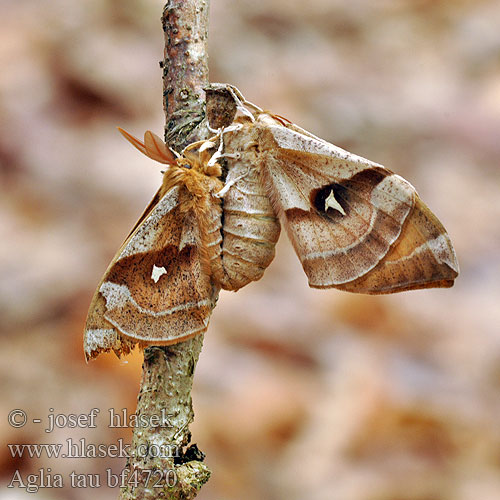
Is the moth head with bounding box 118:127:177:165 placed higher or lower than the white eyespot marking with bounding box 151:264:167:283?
higher

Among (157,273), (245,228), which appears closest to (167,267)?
(157,273)

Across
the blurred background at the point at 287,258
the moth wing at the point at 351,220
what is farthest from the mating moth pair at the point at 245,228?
the blurred background at the point at 287,258

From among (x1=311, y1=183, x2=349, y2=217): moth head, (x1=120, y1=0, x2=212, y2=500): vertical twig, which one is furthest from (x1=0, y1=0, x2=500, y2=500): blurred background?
(x1=311, y1=183, x2=349, y2=217): moth head

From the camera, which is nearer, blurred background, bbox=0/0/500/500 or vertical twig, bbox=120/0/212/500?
vertical twig, bbox=120/0/212/500

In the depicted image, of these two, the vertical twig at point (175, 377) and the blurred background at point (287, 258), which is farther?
the blurred background at point (287, 258)

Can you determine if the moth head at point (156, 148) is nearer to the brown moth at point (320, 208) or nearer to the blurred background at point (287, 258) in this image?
the brown moth at point (320, 208)

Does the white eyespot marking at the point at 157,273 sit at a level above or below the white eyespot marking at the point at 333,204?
below

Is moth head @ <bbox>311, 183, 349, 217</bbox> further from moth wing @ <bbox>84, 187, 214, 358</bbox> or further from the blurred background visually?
the blurred background
